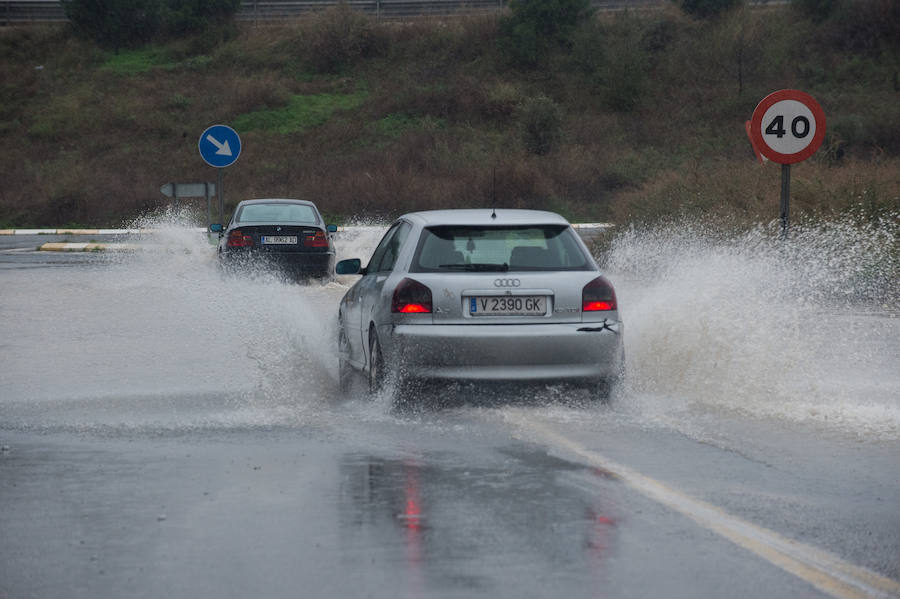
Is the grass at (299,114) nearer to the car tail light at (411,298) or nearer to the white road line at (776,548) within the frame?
the car tail light at (411,298)

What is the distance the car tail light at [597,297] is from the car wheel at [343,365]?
2250mm

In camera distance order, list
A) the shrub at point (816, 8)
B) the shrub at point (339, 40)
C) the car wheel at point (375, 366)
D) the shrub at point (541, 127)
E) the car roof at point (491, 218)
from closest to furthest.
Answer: the car wheel at point (375, 366) → the car roof at point (491, 218) → the shrub at point (541, 127) → the shrub at point (816, 8) → the shrub at point (339, 40)

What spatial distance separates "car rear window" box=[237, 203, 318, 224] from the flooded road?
371 inches

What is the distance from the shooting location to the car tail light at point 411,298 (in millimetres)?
9852

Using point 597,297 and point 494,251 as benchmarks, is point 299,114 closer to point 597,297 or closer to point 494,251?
point 494,251

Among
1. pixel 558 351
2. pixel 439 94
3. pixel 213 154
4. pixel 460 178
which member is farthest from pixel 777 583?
pixel 439 94

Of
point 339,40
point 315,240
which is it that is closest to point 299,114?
point 339,40

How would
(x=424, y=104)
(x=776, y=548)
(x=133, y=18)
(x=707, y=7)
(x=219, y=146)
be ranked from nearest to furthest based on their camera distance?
1. (x=776, y=548)
2. (x=219, y=146)
3. (x=424, y=104)
4. (x=707, y=7)
5. (x=133, y=18)

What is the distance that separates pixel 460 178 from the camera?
174 ft

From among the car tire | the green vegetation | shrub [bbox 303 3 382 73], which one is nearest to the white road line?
the car tire

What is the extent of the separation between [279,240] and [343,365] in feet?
40.5

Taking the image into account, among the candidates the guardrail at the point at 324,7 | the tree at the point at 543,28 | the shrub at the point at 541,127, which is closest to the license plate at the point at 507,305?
the shrub at the point at 541,127

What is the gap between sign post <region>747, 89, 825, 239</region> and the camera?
15844mm

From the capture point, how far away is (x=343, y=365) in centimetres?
1193
